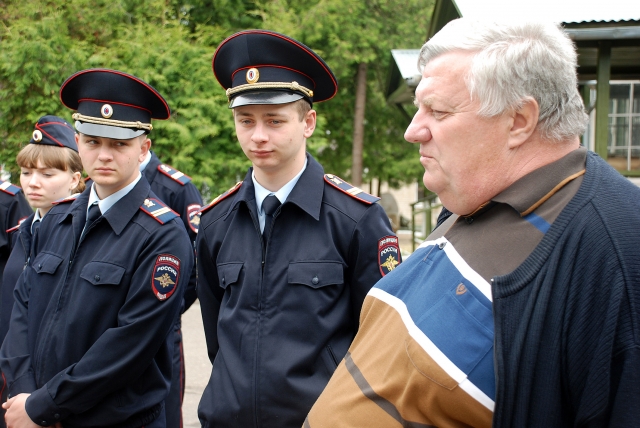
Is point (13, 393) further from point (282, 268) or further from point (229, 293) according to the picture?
point (282, 268)

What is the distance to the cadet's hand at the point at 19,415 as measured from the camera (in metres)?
2.42

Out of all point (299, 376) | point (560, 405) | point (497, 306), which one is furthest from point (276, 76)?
point (560, 405)

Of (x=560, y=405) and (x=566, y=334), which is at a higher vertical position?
(x=566, y=334)

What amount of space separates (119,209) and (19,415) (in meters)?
0.93

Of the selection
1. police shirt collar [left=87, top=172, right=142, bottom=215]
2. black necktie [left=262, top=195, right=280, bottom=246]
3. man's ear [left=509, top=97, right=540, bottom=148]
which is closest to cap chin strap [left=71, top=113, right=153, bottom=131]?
police shirt collar [left=87, top=172, right=142, bottom=215]

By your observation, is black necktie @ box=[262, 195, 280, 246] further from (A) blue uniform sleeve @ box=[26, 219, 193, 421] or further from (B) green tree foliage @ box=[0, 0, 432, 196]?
(B) green tree foliage @ box=[0, 0, 432, 196]

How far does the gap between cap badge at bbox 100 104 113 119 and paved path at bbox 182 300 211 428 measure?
262cm

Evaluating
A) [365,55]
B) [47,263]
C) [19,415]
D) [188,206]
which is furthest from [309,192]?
[365,55]

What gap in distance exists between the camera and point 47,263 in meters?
2.70

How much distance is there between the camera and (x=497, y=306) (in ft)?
3.81

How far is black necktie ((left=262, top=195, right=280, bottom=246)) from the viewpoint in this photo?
232 cm

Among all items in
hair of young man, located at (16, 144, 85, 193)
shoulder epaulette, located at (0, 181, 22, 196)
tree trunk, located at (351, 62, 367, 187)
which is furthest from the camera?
tree trunk, located at (351, 62, 367, 187)

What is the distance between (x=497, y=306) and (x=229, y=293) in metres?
1.38

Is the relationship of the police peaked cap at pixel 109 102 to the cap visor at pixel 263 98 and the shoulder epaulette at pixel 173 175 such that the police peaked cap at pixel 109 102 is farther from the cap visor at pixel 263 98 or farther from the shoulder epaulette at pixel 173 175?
the shoulder epaulette at pixel 173 175
